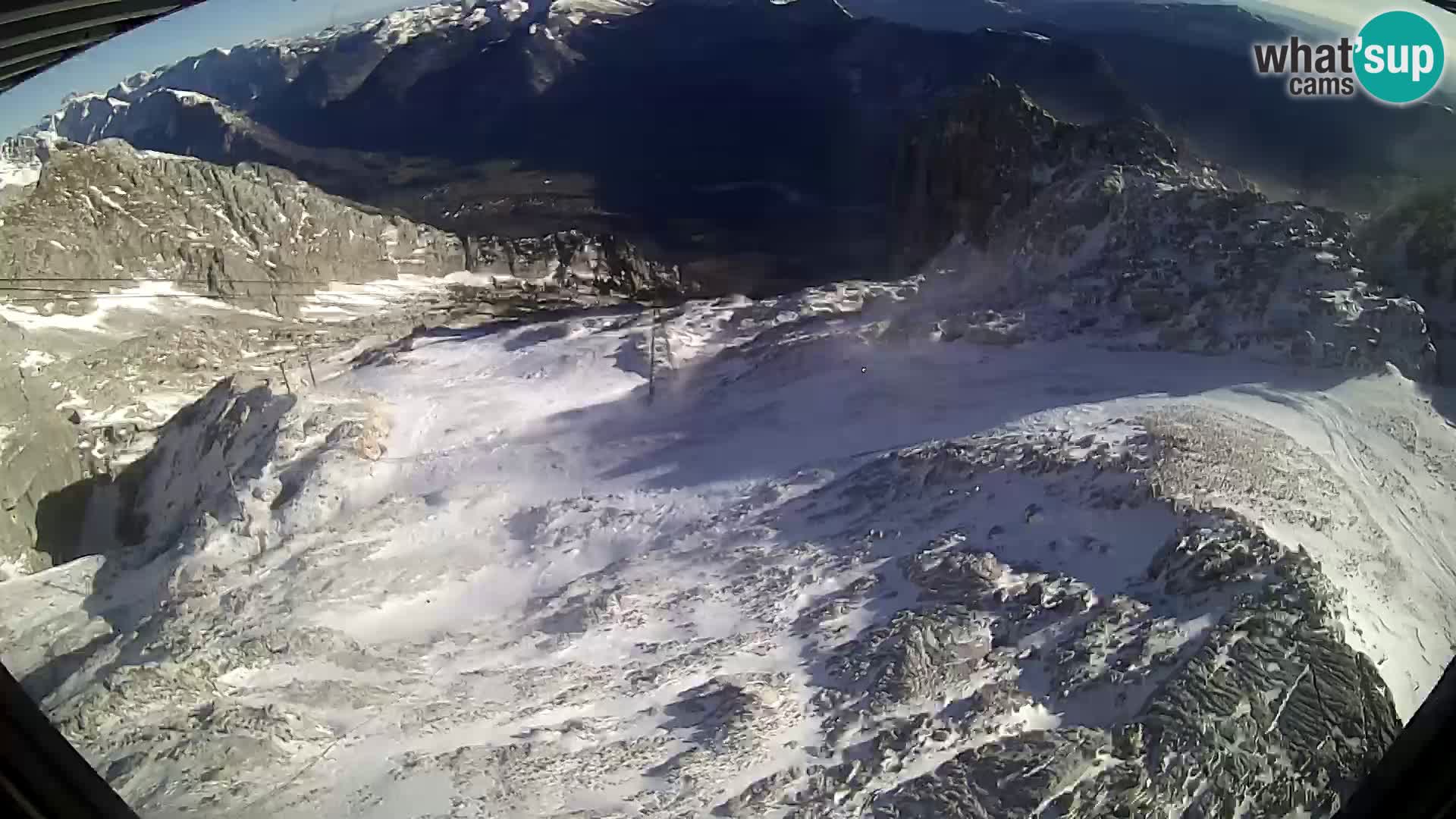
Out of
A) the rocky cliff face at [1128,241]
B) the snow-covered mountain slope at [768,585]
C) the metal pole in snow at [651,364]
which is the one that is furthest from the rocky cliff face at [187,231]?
the rocky cliff face at [1128,241]

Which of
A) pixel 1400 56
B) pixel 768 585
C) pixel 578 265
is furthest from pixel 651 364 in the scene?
pixel 1400 56

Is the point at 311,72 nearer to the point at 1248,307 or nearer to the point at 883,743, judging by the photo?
the point at 883,743

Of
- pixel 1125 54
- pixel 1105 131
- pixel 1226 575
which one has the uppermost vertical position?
pixel 1125 54

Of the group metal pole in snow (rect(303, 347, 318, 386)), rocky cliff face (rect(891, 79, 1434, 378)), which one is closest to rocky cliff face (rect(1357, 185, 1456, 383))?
rocky cliff face (rect(891, 79, 1434, 378))

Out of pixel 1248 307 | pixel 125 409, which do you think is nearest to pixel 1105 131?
pixel 1248 307

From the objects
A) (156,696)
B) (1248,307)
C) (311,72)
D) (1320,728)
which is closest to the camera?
(1320,728)

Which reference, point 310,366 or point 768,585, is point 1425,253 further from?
point 310,366
